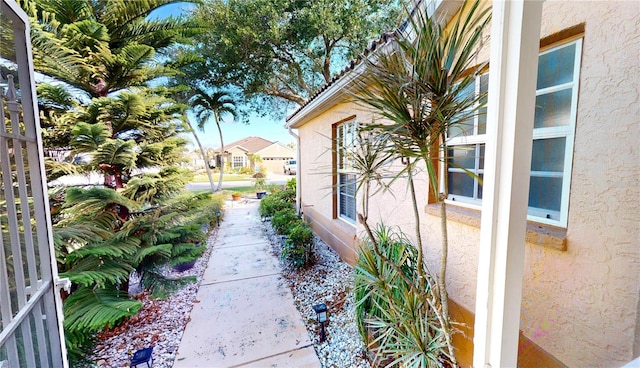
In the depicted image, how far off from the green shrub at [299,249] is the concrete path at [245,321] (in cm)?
44

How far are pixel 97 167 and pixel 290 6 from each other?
8505mm

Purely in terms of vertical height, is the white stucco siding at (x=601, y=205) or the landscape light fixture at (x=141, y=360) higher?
the white stucco siding at (x=601, y=205)

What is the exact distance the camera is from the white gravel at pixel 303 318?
297 centimetres

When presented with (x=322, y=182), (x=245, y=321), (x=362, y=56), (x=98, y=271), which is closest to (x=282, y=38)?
(x=322, y=182)

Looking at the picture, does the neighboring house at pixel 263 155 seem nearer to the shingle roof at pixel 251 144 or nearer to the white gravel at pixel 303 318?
the shingle roof at pixel 251 144

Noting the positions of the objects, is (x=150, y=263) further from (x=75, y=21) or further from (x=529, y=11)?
(x=529, y=11)

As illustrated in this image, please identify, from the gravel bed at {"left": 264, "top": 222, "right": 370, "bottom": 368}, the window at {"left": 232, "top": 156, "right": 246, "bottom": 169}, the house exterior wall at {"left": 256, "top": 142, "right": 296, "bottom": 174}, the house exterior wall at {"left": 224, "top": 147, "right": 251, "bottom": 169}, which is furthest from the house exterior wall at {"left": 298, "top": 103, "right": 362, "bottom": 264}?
the window at {"left": 232, "top": 156, "right": 246, "bottom": 169}

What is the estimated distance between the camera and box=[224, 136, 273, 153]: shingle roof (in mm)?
45250

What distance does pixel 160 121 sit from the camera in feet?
13.9

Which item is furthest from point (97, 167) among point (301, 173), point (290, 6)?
point (290, 6)

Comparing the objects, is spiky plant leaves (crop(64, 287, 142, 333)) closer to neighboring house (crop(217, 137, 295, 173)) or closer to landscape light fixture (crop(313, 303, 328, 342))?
landscape light fixture (crop(313, 303, 328, 342))

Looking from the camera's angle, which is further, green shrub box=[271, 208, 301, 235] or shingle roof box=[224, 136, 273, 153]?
shingle roof box=[224, 136, 273, 153]

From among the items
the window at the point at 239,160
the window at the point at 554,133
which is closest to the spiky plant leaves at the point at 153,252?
the window at the point at 554,133

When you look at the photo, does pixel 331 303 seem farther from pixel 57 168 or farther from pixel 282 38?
pixel 282 38
